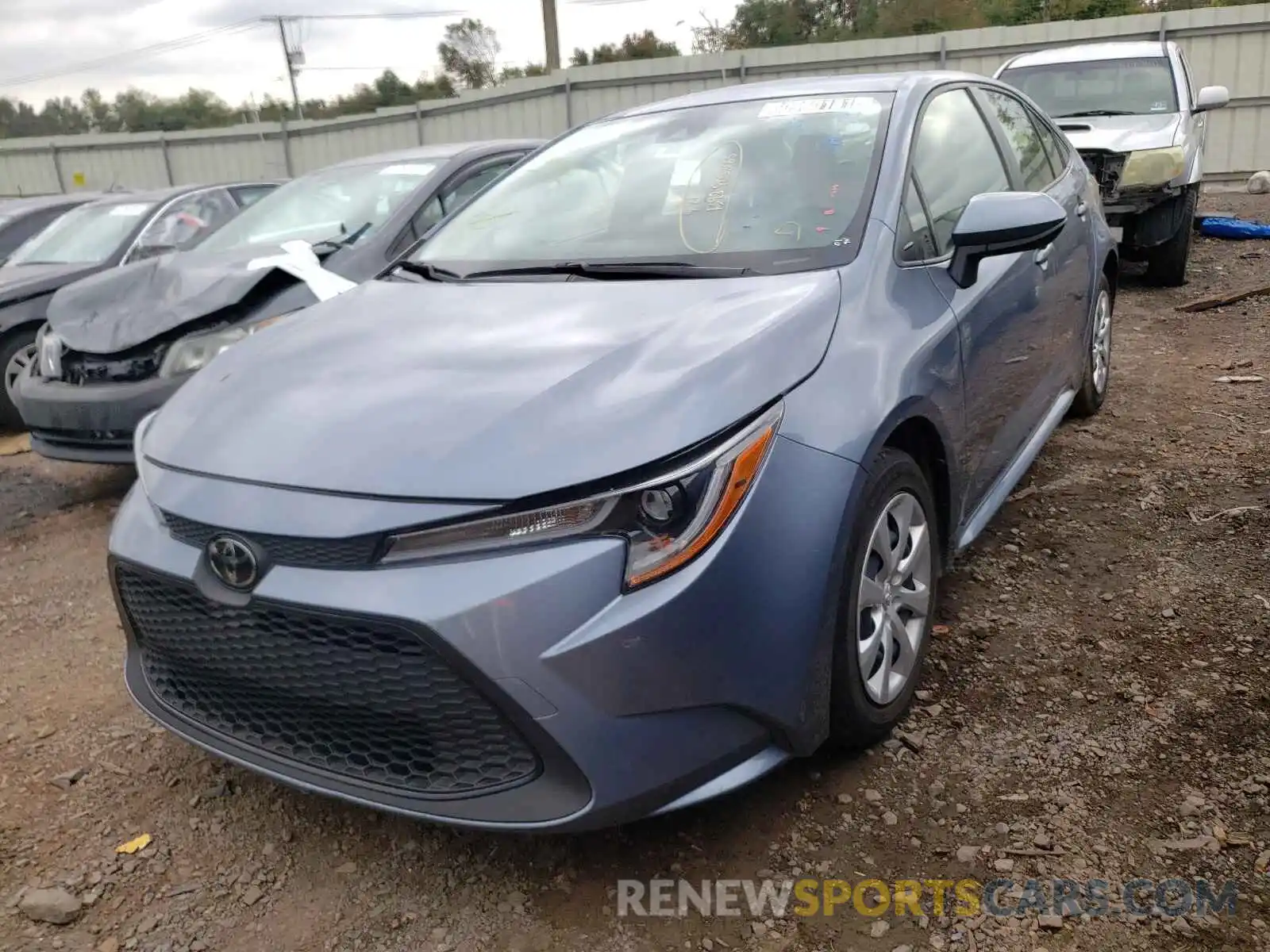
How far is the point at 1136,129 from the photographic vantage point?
725 cm

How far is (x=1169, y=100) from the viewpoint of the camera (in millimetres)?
7684

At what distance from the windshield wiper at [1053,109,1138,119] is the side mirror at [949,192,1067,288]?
19.6 ft

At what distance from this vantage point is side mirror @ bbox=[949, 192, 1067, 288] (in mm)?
2521

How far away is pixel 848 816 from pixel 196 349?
3225 millimetres

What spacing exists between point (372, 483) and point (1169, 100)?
7965 millimetres

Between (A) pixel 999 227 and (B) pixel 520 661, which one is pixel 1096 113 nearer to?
(A) pixel 999 227

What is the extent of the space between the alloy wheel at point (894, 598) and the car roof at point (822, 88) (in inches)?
53.2

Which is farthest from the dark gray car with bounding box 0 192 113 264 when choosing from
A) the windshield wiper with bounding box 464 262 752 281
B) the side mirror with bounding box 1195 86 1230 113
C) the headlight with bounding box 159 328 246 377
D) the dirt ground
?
the side mirror with bounding box 1195 86 1230 113

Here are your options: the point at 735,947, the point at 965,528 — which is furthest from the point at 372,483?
the point at 965,528

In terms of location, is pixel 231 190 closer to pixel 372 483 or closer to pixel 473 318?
pixel 473 318

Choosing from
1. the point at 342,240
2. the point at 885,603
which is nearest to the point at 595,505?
the point at 885,603

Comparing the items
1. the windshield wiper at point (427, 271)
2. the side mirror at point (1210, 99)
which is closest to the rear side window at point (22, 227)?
the windshield wiper at point (427, 271)

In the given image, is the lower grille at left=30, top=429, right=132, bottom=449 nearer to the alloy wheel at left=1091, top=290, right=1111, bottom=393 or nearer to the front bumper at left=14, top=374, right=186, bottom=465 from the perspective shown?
the front bumper at left=14, top=374, right=186, bottom=465

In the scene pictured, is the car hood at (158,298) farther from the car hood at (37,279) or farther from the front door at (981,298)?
the front door at (981,298)
